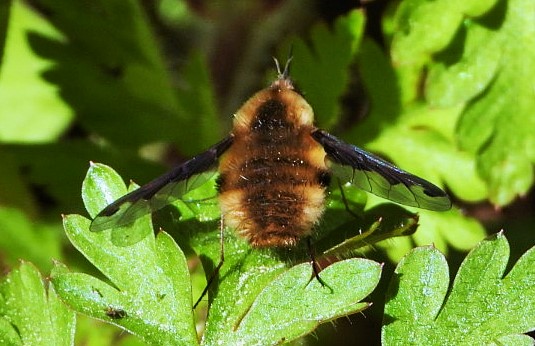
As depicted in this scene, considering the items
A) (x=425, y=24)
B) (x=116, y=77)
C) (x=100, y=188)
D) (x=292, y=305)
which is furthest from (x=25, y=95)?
(x=292, y=305)

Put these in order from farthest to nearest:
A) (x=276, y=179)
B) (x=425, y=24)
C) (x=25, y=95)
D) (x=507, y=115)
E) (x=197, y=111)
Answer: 1. (x=25, y=95)
2. (x=197, y=111)
3. (x=507, y=115)
4. (x=425, y=24)
5. (x=276, y=179)

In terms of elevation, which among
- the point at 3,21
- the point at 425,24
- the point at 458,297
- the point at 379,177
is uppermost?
the point at 3,21

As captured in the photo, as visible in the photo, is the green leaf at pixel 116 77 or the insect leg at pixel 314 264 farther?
the green leaf at pixel 116 77

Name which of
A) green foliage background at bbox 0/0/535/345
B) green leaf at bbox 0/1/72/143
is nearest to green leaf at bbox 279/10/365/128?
green foliage background at bbox 0/0/535/345

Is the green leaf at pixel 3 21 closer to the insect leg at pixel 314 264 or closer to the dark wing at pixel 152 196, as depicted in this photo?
the dark wing at pixel 152 196

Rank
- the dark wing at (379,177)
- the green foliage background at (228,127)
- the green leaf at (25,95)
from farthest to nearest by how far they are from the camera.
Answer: the green leaf at (25,95)
the green foliage background at (228,127)
the dark wing at (379,177)

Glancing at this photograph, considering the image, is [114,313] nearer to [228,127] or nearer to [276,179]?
[276,179]

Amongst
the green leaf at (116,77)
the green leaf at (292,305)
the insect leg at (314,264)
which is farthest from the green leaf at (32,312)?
the green leaf at (116,77)

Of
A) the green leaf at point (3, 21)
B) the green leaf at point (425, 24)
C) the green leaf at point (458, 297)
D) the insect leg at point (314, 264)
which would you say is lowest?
the green leaf at point (458, 297)

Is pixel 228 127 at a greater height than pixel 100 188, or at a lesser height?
lesser
